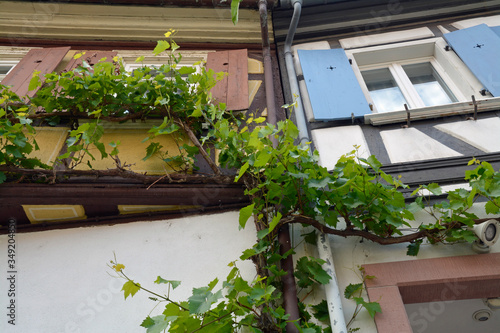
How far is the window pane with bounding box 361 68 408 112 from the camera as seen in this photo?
4270mm

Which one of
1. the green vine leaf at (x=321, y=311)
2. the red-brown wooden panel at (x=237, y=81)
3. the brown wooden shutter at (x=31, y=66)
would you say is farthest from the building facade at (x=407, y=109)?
the brown wooden shutter at (x=31, y=66)

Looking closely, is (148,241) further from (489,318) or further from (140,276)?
(489,318)

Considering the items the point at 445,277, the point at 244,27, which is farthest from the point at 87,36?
the point at 445,277

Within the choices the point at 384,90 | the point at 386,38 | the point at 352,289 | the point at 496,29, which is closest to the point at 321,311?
the point at 352,289

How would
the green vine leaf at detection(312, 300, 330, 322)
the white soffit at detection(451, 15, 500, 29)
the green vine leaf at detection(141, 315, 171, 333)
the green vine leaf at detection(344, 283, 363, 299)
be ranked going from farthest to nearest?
the white soffit at detection(451, 15, 500, 29) < the green vine leaf at detection(344, 283, 363, 299) < the green vine leaf at detection(312, 300, 330, 322) < the green vine leaf at detection(141, 315, 171, 333)

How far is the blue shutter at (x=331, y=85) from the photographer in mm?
3807

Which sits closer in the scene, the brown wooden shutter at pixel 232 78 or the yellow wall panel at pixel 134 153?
the yellow wall panel at pixel 134 153

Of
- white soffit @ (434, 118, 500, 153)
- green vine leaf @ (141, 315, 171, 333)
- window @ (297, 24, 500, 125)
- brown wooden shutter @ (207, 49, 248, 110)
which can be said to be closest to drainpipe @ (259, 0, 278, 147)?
brown wooden shutter @ (207, 49, 248, 110)

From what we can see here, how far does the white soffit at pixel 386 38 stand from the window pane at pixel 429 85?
32 cm

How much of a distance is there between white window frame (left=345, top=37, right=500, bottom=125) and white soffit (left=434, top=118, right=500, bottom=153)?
13 centimetres

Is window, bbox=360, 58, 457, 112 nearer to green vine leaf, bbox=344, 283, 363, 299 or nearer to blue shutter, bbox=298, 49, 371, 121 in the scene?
blue shutter, bbox=298, 49, 371, 121

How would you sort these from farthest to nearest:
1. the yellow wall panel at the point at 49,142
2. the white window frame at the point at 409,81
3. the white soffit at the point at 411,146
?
the white window frame at the point at 409,81 → the yellow wall panel at the point at 49,142 → the white soffit at the point at 411,146

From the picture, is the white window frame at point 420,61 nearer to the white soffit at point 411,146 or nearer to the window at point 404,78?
the window at point 404,78

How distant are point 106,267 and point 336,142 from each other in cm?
200
